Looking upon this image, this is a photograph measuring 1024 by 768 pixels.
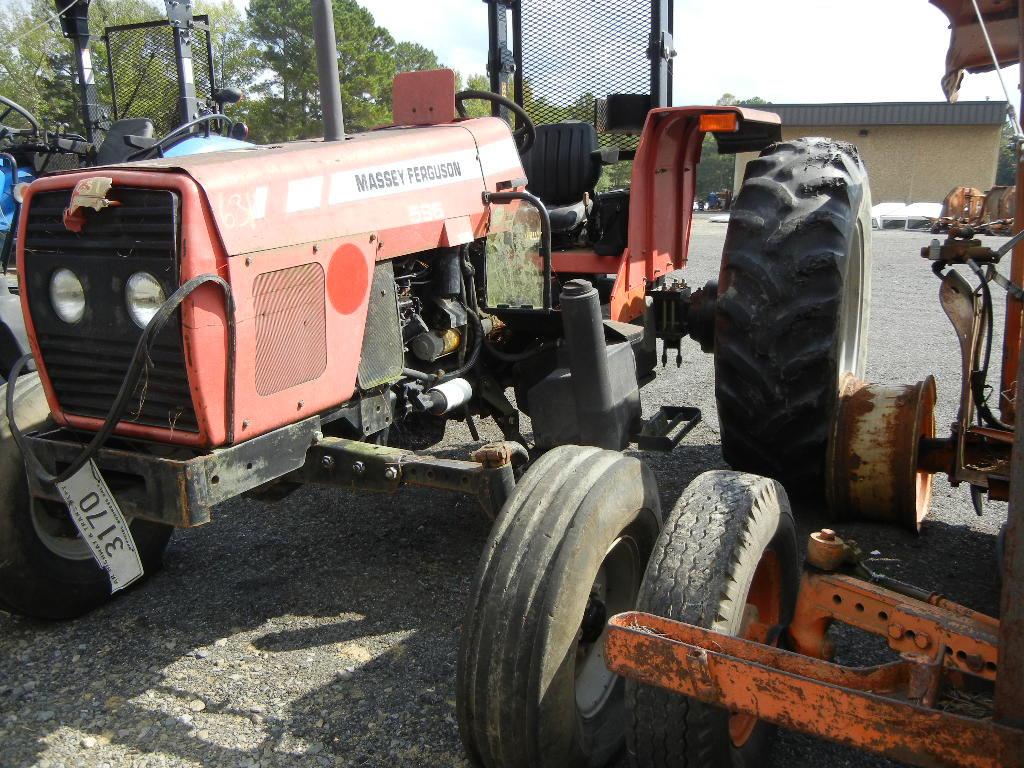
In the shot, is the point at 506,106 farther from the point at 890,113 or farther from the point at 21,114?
the point at 890,113

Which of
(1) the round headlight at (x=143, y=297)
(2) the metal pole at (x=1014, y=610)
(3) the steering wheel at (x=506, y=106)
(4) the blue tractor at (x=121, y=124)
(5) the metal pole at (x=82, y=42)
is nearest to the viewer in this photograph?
(2) the metal pole at (x=1014, y=610)

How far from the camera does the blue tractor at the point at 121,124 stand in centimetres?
441

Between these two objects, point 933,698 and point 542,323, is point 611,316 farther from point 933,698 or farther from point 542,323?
point 933,698

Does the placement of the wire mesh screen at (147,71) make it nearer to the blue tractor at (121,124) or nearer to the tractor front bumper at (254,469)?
the blue tractor at (121,124)

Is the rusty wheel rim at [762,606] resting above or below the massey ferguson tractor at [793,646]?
below

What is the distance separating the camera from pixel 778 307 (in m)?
3.20

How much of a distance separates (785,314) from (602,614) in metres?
1.39

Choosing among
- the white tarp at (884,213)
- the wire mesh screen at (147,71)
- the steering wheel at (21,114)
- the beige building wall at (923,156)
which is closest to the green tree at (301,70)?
the beige building wall at (923,156)

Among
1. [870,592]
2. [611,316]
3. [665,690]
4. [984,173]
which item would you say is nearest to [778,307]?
[611,316]

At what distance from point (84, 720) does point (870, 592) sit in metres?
2.14

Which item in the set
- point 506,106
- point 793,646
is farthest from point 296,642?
point 506,106

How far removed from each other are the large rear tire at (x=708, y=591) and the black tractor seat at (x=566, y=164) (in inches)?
104

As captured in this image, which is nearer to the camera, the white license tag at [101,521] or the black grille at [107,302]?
the black grille at [107,302]

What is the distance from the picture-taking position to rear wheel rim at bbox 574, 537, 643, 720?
2.30m
